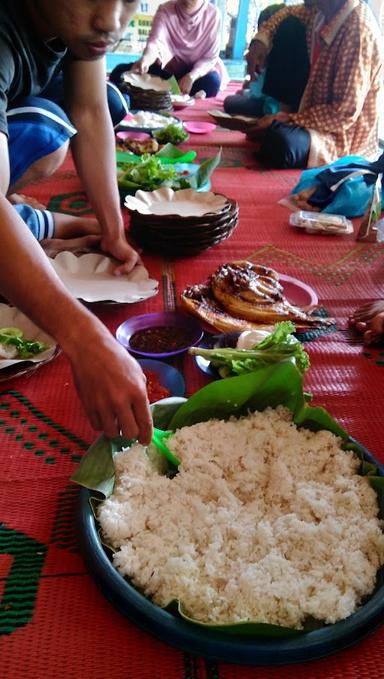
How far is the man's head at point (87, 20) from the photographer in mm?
928

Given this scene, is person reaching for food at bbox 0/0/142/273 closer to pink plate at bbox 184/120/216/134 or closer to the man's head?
the man's head

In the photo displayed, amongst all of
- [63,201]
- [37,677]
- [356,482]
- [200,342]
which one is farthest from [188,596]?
[63,201]

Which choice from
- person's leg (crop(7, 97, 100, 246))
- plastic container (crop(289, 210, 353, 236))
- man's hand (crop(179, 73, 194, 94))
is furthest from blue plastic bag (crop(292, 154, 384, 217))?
man's hand (crop(179, 73, 194, 94))

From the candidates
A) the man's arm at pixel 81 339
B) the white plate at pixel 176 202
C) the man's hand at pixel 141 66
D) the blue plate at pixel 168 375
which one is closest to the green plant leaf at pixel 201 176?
the white plate at pixel 176 202

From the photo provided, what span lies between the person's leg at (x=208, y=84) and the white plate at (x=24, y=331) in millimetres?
3792

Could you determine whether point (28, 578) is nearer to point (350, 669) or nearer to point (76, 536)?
point (76, 536)

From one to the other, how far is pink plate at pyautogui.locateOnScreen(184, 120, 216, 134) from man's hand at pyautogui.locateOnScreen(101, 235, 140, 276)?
77.6 inches

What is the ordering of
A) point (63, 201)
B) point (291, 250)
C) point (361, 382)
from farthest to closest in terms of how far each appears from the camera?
1. point (63, 201)
2. point (291, 250)
3. point (361, 382)

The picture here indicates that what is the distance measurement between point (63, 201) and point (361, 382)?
4.78ft

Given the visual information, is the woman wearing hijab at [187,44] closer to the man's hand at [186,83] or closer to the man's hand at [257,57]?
the man's hand at [186,83]

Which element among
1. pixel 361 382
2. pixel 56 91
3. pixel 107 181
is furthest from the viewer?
pixel 56 91

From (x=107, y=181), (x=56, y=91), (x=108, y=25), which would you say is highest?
(x=108, y=25)

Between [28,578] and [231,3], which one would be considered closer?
[28,578]

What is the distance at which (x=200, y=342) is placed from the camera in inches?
49.4
